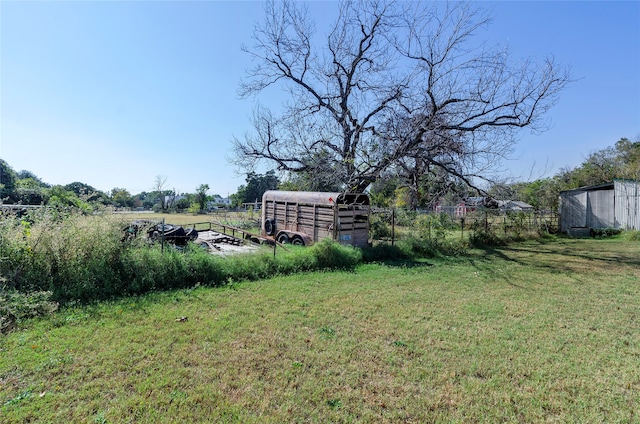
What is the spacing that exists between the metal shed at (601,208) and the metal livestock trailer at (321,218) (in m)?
14.7

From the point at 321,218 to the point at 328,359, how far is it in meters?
7.02

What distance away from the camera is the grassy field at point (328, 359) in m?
2.51

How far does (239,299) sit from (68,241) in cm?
315

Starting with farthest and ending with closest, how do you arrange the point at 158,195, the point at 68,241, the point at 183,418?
the point at 158,195, the point at 68,241, the point at 183,418

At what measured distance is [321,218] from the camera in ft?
33.5

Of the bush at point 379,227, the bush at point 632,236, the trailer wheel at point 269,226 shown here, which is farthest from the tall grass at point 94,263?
the bush at point 632,236

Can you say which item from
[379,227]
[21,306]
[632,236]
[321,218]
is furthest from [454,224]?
[21,306]

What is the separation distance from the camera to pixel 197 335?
12.5 ft

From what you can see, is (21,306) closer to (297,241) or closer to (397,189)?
(297,241)

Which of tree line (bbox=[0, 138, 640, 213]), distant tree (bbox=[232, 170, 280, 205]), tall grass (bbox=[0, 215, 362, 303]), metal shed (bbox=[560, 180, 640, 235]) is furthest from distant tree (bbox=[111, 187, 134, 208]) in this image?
metal shed (bbox=[560, 180, 640, 235])

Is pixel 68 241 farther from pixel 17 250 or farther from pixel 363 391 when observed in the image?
pixel 363 391

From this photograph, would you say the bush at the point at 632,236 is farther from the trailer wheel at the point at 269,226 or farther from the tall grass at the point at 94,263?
the tall grass at the point at 94,263

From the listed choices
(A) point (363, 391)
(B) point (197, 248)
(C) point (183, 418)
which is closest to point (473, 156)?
(B) point (197, 248)

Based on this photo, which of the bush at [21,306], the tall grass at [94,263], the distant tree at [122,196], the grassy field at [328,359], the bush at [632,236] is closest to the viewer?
the grassy field at [328,359]
